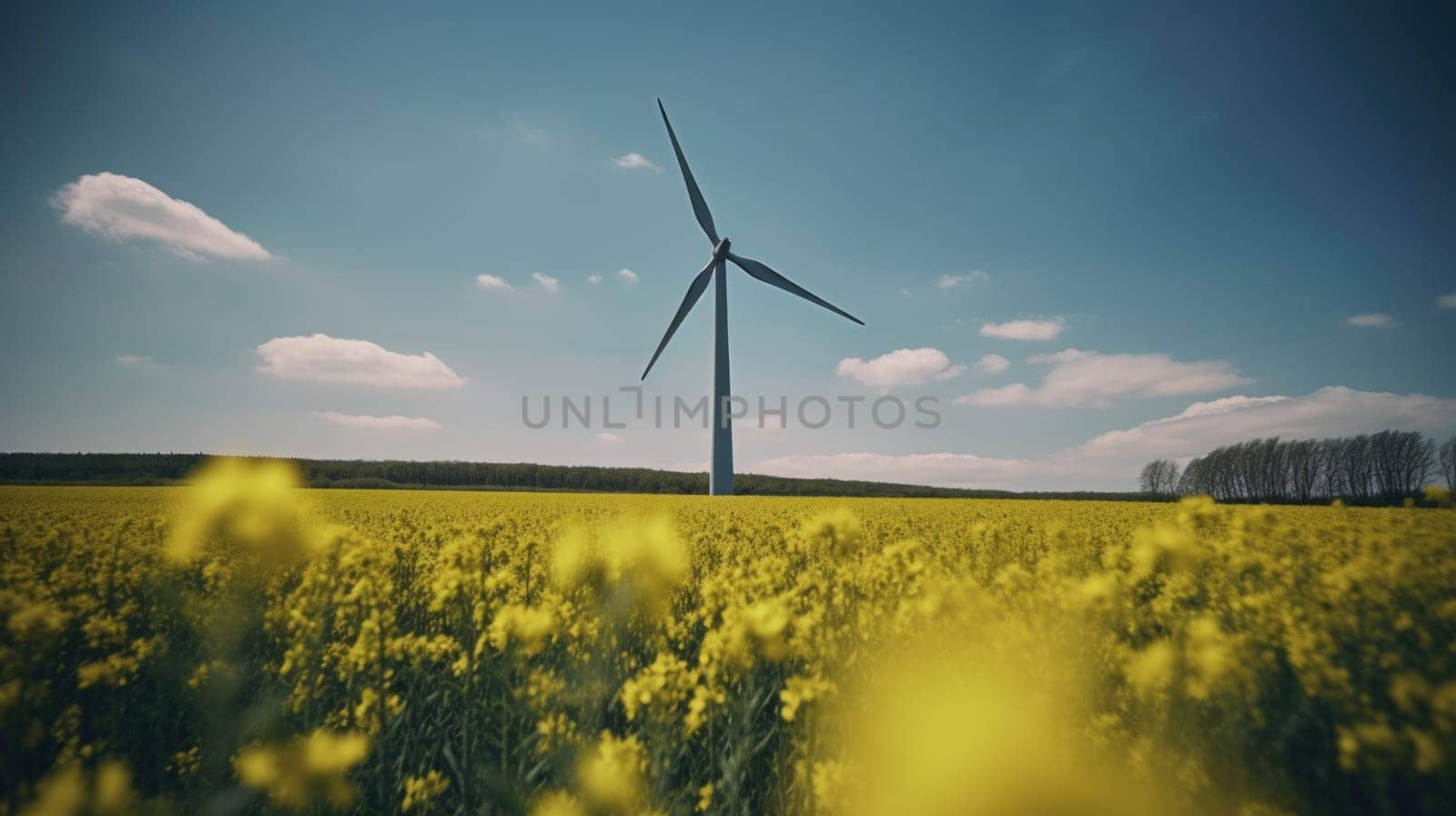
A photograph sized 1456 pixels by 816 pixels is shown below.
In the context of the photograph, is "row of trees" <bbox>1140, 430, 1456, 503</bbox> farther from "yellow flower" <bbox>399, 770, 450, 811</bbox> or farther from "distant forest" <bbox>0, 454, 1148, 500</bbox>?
"yellow flower" <bbox>399, 770, 450, 811</bbox>

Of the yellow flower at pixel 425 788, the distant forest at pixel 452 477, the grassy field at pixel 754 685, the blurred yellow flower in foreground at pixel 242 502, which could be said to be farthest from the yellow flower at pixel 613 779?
the distant forest at pixel 452 477

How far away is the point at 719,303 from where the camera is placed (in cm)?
3356

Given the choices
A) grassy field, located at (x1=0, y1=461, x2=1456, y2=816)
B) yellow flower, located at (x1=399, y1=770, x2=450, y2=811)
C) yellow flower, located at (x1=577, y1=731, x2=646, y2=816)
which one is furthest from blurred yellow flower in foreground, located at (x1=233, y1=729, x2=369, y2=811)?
yellow flower, located at (x1=577, y1=731, x2=646, y2=816)

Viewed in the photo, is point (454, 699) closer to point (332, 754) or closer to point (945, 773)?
point (332, 754)

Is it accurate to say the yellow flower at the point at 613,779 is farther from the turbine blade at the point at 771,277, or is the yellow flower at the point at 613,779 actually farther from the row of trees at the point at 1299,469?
the row of trees at the point at 1299,469

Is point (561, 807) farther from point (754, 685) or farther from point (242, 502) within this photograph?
point (242, 502)

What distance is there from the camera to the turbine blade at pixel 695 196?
107 feet

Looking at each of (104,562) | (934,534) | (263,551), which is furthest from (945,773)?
(104,562)

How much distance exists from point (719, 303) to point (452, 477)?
4807cm

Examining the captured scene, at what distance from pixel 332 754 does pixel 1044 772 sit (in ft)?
10.6

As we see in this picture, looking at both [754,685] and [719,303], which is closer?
[754,685]

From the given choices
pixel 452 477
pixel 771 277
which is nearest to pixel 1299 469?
pixel 771 277

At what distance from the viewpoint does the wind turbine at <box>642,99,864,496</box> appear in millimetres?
31969

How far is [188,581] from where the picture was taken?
22.6 feet
